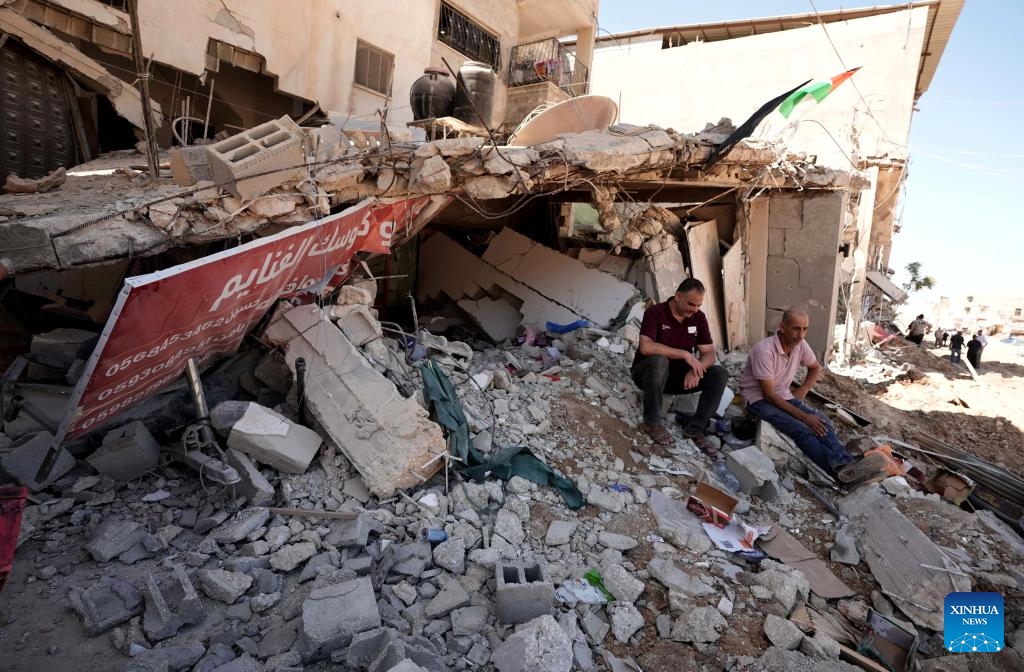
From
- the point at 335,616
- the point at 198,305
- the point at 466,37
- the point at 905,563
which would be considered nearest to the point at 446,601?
A: the point at 335,616

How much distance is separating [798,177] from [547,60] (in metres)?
8.09

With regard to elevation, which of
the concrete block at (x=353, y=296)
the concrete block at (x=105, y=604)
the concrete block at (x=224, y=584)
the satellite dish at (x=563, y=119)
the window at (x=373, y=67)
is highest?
the window at (x=373, y=67)

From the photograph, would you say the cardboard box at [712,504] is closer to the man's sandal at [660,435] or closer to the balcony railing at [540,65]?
the man's sandal at [660,435]

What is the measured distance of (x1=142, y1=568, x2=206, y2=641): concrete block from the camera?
2496 millimetres

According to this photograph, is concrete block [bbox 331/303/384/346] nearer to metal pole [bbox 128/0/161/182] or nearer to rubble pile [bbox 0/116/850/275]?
rubble pile [bbox 0/116/850/275]

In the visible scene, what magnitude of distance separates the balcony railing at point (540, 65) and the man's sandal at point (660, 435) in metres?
10.9

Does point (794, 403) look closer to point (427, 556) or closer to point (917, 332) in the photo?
point (427, 556)

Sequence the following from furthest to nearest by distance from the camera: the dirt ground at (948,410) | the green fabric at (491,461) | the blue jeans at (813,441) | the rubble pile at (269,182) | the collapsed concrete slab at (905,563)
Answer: the dirt ground at (948,410)
the blue jeans at (813,441)
the green fabric at (491,461)
the rubble pile at (269,182)
the collapsed concrete slab at (905,563)

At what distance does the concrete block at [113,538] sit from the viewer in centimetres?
291

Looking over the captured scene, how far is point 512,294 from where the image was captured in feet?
26.6

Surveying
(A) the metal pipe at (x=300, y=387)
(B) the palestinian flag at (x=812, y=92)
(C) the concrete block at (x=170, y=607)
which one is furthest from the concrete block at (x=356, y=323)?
(B) the palestinian flag at (x=812, y=92)

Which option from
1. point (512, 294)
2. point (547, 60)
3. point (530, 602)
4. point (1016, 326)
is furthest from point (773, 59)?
point (1016, 326)

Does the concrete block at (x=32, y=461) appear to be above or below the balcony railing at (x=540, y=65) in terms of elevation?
below

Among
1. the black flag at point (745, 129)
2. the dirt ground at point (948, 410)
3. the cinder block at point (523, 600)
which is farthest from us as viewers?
A: the dirt ground at point (948, 410)
